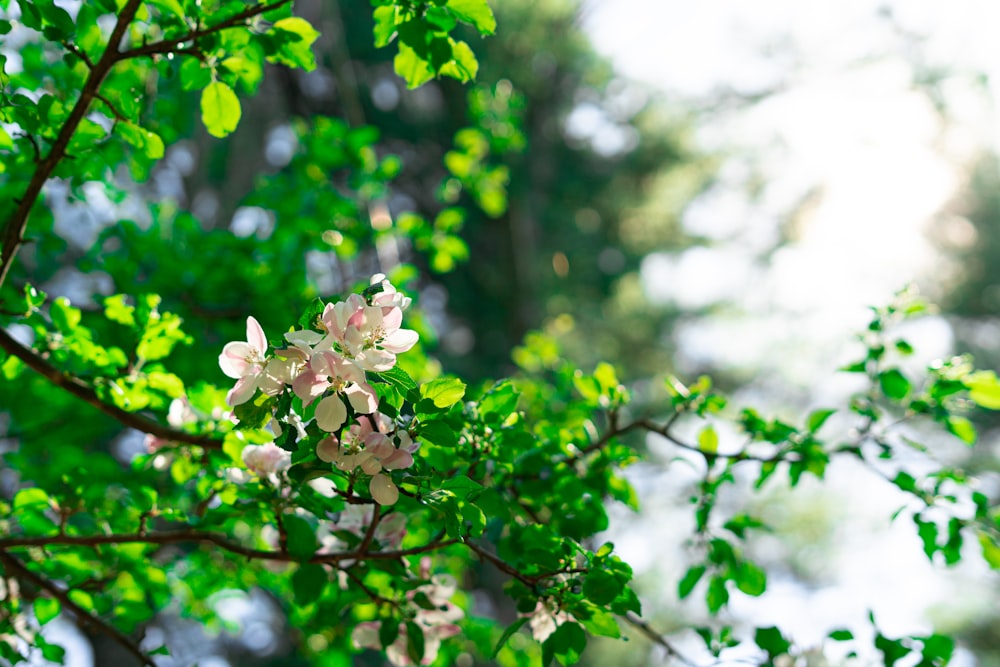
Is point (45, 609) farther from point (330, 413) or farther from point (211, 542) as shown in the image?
point (330, 413)

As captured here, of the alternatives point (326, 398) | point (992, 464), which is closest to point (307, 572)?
point (326, 398)

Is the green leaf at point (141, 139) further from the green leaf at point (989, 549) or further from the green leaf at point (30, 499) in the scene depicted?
the green leaf at point (989, 549)

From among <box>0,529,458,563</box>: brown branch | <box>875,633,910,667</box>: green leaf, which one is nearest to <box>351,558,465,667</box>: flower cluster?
<box>0,529,458,563</box>: brown branch

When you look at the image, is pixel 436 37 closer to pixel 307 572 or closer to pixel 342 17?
pixel 307 572

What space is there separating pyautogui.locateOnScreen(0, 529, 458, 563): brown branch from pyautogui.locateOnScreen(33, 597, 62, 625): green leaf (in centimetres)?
20

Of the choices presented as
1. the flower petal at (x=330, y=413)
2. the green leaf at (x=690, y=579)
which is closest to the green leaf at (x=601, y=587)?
the flower petal at (x=330, y=413)

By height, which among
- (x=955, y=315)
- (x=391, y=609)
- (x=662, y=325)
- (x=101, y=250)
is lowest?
(x=391, y=609)

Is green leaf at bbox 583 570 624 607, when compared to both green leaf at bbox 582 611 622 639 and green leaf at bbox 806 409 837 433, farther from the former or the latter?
green leaf at bbox 806 409 837 433

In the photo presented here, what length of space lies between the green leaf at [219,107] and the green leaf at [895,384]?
122 centimetres

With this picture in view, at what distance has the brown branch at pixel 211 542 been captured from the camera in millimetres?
1090

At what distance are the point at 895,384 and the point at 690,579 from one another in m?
0.52

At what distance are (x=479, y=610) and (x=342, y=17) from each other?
5761mm

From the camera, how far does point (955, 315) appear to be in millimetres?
9062

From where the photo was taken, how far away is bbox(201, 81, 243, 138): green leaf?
115 centimetres
